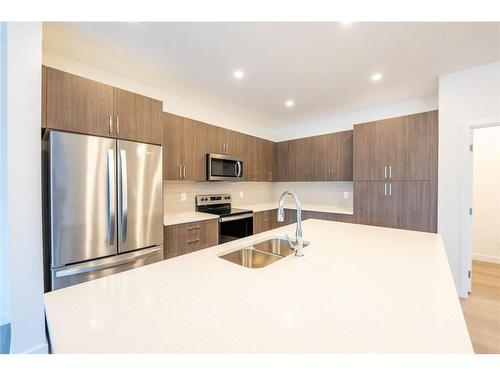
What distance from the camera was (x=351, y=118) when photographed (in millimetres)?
3812

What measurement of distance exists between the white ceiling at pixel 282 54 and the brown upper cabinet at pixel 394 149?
455mm

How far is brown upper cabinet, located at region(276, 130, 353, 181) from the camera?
3625 mm

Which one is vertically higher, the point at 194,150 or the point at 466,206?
the point at 194,150

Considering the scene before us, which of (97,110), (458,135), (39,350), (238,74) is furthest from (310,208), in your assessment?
(39,350)

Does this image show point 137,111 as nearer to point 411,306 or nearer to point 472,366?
point 411,306

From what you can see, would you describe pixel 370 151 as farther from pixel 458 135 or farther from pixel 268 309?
pixel 268 309

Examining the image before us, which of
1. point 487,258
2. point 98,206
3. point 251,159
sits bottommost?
point 487,258

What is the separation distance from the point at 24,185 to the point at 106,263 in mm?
854

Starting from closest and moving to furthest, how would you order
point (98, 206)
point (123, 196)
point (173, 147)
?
point (98, 206)
point (123, 196)
point (173, 147)

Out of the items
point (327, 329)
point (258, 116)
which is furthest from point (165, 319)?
point (258, 116)

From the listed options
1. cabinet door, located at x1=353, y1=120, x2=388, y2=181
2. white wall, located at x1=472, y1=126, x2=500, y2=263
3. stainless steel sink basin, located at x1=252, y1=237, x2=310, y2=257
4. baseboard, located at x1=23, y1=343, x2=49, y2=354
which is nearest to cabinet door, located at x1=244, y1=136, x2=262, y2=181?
cabinet door, located at x1=353, y1=120, x2=388, y2=181

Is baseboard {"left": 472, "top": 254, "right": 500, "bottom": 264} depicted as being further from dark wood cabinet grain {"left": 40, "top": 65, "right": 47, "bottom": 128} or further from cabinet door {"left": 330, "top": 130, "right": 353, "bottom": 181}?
dark wood cabinet grain {"left": 40, "top": 65, "right": 47, "bottom": 128}

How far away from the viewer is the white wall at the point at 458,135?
2287mm

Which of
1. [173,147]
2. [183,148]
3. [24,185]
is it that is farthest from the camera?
[183,148]
